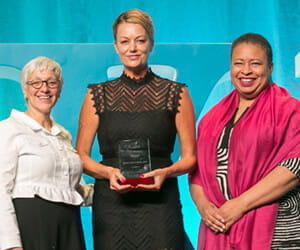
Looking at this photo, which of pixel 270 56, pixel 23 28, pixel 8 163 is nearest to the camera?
pixel 8 163

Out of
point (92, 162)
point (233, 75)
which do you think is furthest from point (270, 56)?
point (92, 162)

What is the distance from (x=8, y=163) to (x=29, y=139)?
140 millimetres


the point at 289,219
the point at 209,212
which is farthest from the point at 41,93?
the point at 289,219

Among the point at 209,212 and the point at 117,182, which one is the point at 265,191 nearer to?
the point at 209,212

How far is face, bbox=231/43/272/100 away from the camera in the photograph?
2.79 meters

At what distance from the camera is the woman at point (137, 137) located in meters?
2.87

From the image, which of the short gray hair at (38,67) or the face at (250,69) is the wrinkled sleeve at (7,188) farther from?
the face at (250,69)

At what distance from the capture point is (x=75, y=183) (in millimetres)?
2854

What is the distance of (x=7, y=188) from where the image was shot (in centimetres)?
259

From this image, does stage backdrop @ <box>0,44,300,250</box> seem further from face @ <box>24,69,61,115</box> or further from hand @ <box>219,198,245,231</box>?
hand @ <box>219,198,245,231</box>

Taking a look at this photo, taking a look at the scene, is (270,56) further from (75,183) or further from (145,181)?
(75,183)

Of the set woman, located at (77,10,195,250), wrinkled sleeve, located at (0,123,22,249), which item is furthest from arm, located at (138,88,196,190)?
wrinkled sleeve, located at (0,123,22,249)

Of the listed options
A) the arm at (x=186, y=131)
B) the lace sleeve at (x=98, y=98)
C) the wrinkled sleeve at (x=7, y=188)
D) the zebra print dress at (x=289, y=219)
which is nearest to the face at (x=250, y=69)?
the arm at (x=186, y=131)

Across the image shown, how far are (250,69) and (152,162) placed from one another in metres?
0.57
